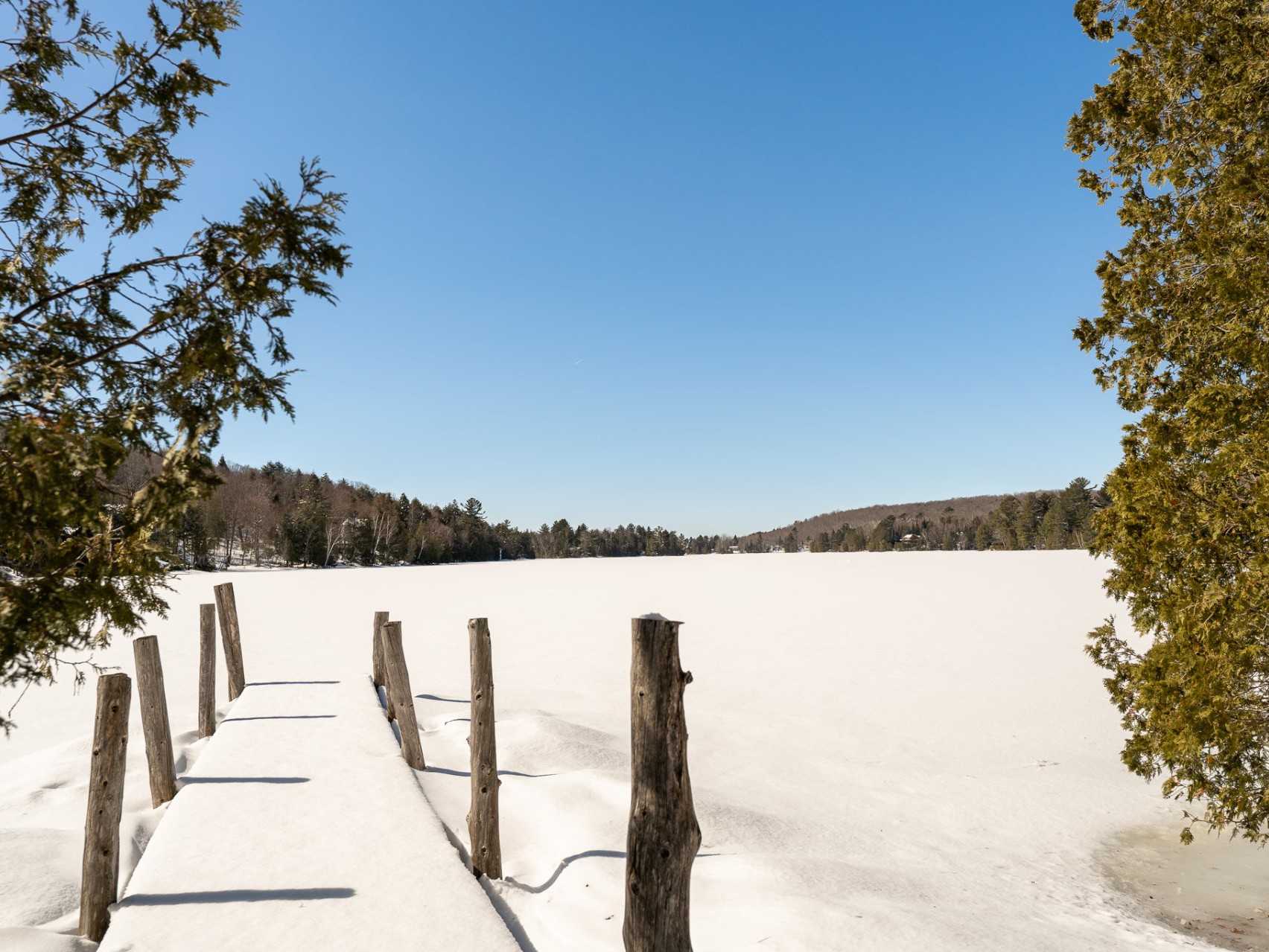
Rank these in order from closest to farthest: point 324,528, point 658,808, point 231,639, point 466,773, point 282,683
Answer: point 658,808, point 466,773, point 231,639, point 282,683, point 324,528

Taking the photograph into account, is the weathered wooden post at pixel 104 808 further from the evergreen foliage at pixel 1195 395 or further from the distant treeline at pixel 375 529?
the distant treeline at pixel 375 529

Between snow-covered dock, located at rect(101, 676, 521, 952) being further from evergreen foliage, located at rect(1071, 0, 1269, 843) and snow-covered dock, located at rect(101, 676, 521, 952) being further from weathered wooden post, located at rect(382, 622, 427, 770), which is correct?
evergreen foliage, located at rect(1071, 0, 1269, 843)

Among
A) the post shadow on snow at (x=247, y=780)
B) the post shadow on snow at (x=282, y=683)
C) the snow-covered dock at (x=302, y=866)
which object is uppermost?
the post shadow on snow at (x=247, y=780)

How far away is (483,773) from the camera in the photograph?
240 inches

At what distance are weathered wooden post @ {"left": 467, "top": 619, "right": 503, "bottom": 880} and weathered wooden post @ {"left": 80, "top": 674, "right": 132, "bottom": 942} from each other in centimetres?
260

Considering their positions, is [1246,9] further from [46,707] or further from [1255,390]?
[46,707]

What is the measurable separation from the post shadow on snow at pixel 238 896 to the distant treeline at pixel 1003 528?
3151 centimetres

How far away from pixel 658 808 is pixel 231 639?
36.8 feet

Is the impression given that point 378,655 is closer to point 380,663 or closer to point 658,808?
point 380,663

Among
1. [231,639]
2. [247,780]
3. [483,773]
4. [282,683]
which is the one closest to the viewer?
[483,773]

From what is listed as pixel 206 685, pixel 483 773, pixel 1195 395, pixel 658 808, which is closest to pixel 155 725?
pixel 206 685

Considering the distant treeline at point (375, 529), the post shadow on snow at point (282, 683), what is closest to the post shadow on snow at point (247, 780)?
the post shadow on snow at point (282, 683)

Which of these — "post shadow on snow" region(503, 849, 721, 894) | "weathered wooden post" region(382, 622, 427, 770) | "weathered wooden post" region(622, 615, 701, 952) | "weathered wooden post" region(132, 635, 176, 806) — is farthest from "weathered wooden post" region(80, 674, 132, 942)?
"weathered wooden post" region(622, 615, 701, 952)

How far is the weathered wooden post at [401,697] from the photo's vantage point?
8016mm
